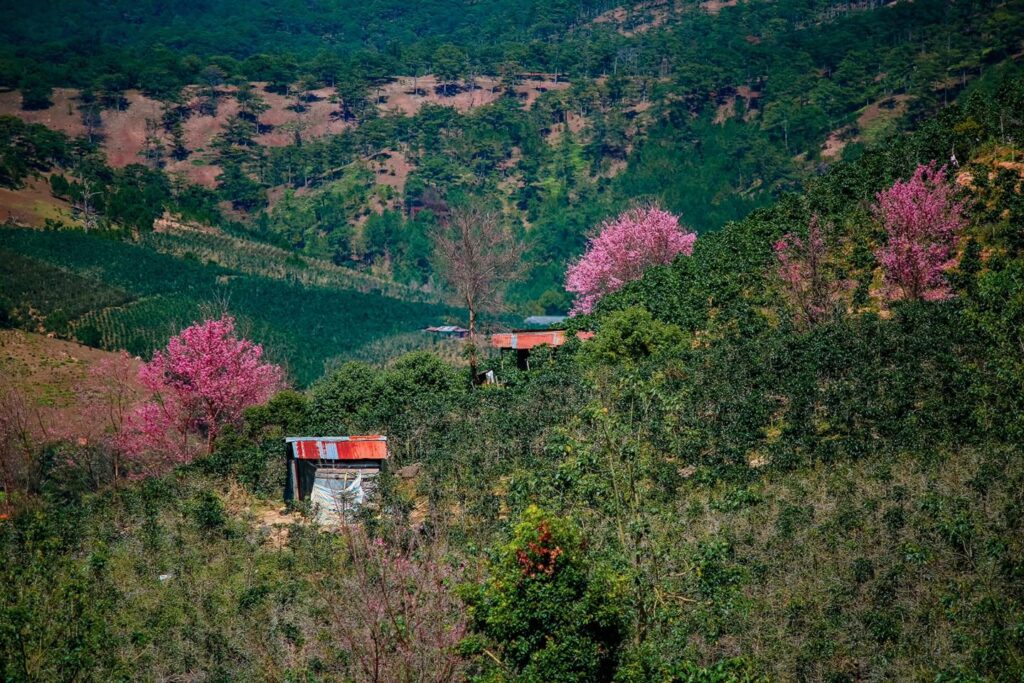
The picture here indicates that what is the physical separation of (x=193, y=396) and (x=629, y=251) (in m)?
22.5

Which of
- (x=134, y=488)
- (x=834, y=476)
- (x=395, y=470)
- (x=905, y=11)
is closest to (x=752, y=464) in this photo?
(x=834, y=476)

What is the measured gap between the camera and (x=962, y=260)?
107 ft

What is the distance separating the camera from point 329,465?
28.2 meters

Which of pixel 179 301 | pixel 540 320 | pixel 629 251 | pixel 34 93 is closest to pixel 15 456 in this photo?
pixel 629 251

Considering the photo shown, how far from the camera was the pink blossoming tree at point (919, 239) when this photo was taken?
106ft

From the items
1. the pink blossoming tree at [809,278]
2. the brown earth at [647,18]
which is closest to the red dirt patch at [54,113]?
the brown earth at [647,18]

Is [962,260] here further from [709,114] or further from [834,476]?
[709,114]

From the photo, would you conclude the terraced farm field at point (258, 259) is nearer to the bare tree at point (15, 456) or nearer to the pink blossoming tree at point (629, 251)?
the pink blossoming tree at point (629, 251)

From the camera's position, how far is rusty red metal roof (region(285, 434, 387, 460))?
27.8 meters

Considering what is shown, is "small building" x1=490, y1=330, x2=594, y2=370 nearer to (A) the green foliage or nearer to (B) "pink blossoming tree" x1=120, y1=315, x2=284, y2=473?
(B) "pink blossoming tree" x1=120, y1=315, x2=284, y2=473

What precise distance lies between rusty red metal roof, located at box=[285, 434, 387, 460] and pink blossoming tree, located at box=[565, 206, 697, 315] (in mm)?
24334

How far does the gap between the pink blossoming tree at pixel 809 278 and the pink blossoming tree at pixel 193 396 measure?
20.3 meters

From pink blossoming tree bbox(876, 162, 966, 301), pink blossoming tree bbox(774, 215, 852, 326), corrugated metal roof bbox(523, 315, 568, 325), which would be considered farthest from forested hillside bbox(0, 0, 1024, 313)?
pink blossoming tree bbox(876, 162, 966, 301)

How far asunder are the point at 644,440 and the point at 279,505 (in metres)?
9.61
